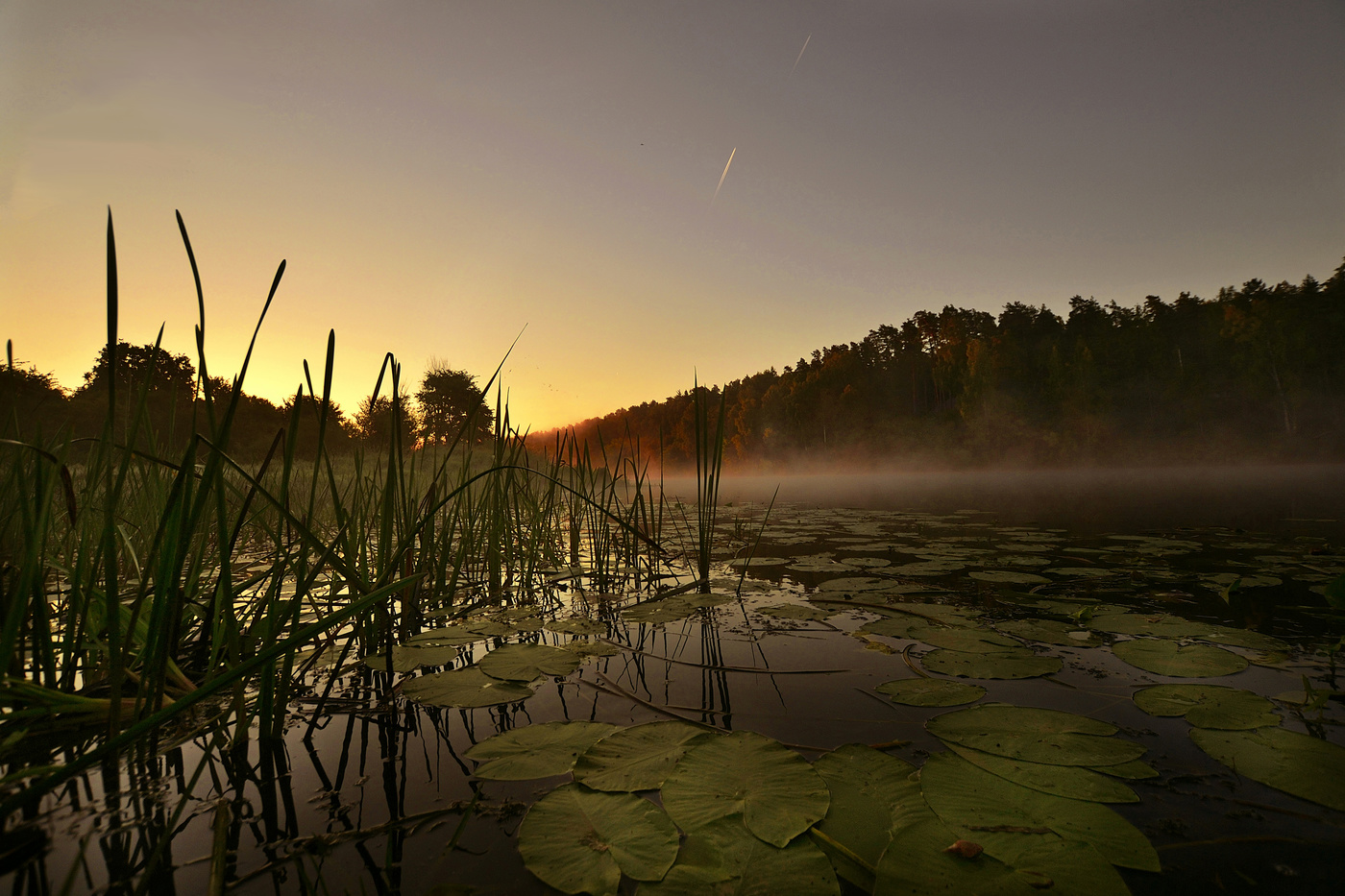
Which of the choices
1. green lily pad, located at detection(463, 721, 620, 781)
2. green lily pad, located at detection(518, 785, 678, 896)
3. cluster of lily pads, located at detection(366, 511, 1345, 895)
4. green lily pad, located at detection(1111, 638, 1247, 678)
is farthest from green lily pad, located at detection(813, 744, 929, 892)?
green lily pad, located at detection(1111, 638, 1247, 678)

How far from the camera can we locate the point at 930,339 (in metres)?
33.1

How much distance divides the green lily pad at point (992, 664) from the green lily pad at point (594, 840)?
2.90 ft

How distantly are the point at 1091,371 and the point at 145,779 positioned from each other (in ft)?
112

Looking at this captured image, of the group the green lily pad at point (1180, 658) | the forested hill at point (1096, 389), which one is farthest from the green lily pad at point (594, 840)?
the forested hill at point (1096, 389)

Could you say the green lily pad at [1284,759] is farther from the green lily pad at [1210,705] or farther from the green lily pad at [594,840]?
the green lily pad at [594,840]

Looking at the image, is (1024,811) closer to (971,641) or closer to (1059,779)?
(1059,779)

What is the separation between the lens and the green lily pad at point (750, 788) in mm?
678

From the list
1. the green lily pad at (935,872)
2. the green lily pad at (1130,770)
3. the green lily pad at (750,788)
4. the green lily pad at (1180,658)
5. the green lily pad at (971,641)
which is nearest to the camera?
the green lily pad at (935,872)

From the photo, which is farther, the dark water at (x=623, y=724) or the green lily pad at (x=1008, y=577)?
the green lily pad at (x=1008, y=577)

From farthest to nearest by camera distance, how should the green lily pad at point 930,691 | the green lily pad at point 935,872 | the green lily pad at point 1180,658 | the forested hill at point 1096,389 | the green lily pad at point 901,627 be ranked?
the forested hill at point 1096,389
the green lily pad at point 901,627
the green lily pad at point 1180,658
the green lily pad at point 930,691
the green lily pad at point 935,872

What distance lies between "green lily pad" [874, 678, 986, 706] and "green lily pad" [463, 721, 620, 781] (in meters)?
0.61

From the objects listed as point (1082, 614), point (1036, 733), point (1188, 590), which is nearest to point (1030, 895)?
point (1036, 733)

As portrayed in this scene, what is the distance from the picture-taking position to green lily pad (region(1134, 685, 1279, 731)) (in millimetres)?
937

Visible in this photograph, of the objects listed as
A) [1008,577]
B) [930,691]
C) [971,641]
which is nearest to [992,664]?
[971,641]
